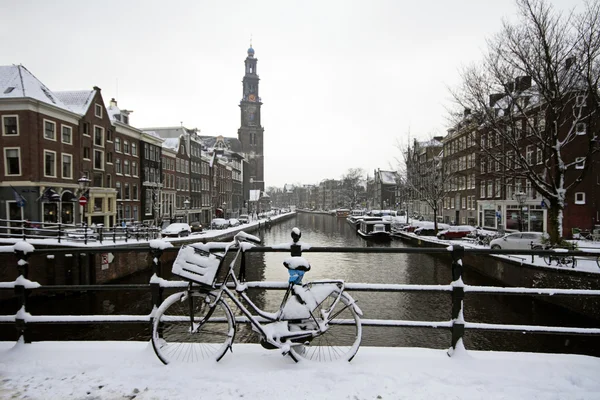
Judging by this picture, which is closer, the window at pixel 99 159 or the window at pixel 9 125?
the window at pixel 9 125

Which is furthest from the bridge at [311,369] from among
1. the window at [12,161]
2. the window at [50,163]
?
the window at [50,163]

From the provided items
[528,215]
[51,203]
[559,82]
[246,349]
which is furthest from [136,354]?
[528,215]

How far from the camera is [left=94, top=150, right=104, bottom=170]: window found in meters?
32.8

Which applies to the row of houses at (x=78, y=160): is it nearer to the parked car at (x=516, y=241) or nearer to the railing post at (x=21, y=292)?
the railing post at (x=21, y=292)

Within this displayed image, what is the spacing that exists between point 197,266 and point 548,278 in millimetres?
16063

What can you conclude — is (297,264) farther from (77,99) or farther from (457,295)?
(77,99)

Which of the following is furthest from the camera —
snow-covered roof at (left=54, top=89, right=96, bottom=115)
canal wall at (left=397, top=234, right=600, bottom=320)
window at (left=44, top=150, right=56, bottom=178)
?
snow-covered roof at (left=54, top=89, right=96, bottom=115)

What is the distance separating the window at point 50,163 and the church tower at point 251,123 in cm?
8410

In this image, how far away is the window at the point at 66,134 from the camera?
2848 centimetres

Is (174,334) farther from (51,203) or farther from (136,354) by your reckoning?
(51,203)

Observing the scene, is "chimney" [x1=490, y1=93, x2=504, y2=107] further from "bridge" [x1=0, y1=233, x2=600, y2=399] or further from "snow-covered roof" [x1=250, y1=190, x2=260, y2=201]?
"snow-covered roof" [x1=250, y1=190, x2=260, y2=201]

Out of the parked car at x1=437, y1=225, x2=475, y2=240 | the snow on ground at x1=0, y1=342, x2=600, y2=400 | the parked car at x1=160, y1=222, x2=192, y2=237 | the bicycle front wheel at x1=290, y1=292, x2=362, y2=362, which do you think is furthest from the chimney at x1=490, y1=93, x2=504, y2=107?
the parked car at x1=160, y1=222, x2=192, y2=237

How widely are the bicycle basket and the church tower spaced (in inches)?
4301

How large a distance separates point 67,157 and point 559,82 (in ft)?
111
